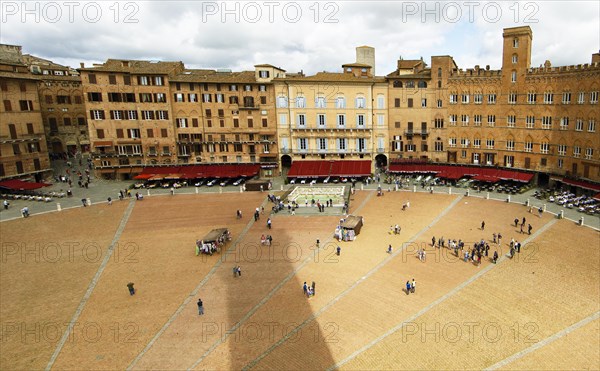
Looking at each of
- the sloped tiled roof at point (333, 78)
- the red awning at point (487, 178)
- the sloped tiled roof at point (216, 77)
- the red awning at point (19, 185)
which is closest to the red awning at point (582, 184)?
the red awning at point (487, 178)

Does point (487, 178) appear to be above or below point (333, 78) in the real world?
below

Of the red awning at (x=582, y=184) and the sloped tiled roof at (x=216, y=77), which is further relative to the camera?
the sloped tiled roof at (x=216, y=77)

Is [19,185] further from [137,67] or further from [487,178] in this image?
[487,178]

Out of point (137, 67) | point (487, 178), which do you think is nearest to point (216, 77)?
point (137, 67)

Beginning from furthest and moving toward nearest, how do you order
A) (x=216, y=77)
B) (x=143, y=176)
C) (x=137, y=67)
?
(x=216, y=77)
(x=137, y=67)
(x=143, y=176)

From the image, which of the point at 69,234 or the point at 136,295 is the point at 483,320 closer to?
the point at 136,295

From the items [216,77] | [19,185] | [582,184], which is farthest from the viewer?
[216,77]

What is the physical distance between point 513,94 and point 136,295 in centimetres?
5682

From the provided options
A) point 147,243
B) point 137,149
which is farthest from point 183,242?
point 137,149

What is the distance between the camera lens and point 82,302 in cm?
2923

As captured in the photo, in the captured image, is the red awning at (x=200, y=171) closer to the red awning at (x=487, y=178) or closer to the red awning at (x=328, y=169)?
the red awning at (x=328, y=169)

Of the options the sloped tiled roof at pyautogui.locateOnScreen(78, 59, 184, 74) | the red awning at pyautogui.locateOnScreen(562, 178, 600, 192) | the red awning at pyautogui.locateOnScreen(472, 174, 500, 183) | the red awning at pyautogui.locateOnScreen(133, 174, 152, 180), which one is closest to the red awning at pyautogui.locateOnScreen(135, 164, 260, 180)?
the red awning at pyautogui.locateOnScreen(133, 174, 152, 180)

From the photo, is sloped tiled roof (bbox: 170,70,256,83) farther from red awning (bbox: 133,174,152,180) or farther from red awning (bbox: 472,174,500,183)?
red awning (bbox: 472,174,500,183)

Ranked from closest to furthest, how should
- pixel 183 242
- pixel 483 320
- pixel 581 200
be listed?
pixel 483 320 → pixel 183 242 → pixel 581 200
